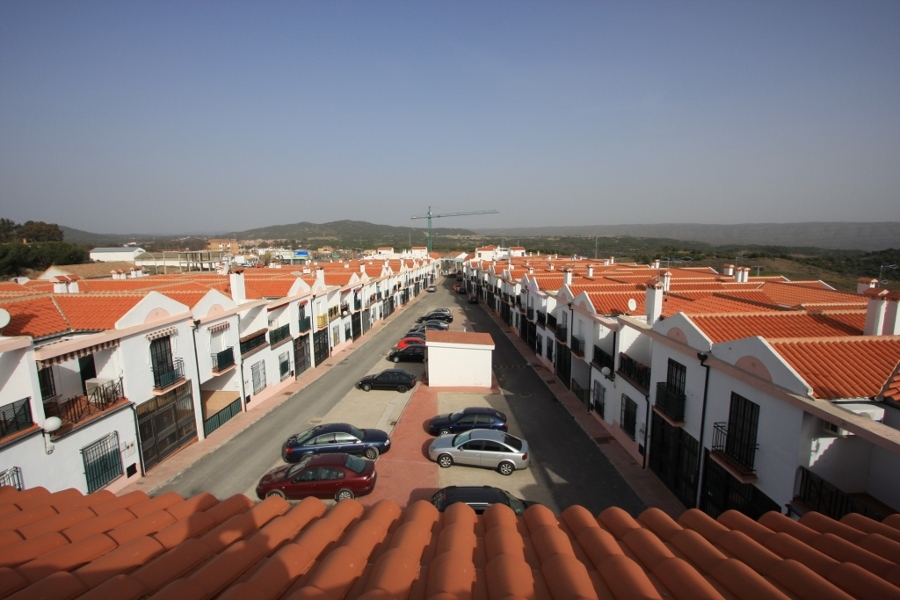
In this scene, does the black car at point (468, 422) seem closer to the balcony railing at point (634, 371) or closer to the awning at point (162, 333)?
the balcony railing at point (634, 371)

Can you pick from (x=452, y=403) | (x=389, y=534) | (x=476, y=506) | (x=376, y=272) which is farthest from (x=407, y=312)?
(x=389, y=534)

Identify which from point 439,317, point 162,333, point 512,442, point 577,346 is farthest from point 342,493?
point 439,317

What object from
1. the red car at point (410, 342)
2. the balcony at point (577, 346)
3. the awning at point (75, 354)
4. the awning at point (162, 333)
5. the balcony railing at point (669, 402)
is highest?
the awning at point (75, 354)

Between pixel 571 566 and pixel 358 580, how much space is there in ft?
6.74

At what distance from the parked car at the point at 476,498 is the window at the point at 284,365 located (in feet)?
51.3

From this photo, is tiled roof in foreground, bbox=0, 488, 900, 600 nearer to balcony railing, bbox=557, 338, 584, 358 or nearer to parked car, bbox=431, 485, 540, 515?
parked car, bbox=431, 485, 540, 515

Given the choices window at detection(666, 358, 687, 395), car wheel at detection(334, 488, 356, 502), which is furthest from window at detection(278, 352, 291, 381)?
window at detection(666, 358, 687, 395)

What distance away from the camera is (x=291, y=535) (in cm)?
555

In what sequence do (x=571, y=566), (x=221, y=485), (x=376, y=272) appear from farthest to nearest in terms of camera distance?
(x=376, y=272), (x=221, y=485), (x=571, y=566)

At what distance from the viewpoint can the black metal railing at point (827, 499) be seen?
8422 mm

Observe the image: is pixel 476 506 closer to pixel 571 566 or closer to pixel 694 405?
pixel 694 405

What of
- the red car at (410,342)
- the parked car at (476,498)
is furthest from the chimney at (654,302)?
the red car at (410,342)

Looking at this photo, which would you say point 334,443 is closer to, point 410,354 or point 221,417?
point 221,417

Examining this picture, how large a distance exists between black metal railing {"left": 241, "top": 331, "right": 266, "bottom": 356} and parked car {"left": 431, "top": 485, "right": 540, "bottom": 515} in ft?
44.7
